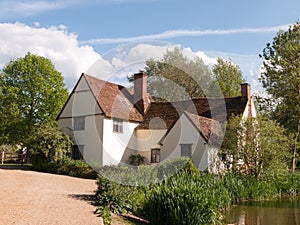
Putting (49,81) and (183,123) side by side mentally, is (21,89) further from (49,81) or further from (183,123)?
(183,123)

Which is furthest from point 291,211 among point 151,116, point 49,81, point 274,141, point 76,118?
point 49,81

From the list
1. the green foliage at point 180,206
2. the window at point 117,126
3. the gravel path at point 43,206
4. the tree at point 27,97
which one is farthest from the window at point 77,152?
the green foliage at point 180,206

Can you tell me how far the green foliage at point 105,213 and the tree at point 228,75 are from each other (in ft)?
121

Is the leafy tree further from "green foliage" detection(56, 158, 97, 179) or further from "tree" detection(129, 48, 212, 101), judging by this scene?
"tree" detection(129, 48, 212, 101)

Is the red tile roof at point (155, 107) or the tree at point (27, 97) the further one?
the tree at point (27, 97)

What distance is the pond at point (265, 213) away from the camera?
47.0 feet

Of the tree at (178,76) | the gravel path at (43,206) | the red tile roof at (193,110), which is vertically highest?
the tree at (178,76)

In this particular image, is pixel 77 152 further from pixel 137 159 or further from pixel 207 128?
pixel 207 128

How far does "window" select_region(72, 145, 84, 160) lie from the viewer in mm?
28150

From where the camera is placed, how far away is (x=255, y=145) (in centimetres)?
2306

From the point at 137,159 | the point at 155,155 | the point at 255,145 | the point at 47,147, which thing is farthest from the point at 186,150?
the point at 47,147

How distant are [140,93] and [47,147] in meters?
10.0

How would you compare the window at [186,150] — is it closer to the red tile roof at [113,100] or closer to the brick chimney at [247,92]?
the red tile roof at [113,100]

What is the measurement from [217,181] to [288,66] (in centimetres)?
1850
